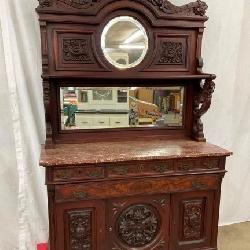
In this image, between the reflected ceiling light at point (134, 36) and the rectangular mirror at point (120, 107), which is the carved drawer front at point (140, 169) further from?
the reflected ceiling light at point (134, 36)

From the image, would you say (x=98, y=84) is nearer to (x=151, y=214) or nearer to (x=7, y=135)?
(x=7, y=135)

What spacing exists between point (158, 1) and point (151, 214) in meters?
1.36

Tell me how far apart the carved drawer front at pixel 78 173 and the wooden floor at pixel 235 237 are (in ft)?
4.12

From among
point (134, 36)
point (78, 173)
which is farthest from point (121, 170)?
point (134, 36)

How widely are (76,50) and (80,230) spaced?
1.10 metres

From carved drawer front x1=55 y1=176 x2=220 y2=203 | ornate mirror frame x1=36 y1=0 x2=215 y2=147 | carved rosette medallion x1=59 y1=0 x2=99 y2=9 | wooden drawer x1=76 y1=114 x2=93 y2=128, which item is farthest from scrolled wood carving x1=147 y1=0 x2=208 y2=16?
carved drawer front x1=55 y1=176 x2=220 y2=203

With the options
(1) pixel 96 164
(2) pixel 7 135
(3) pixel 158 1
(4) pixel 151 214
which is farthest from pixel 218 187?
(2) pixel 7 135

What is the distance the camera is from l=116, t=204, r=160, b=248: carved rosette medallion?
1838 mm

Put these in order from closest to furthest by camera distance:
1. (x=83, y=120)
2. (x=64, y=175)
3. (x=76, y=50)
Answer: (x=64, y=175) → (x=76, y=50) → (x=83, y=120)

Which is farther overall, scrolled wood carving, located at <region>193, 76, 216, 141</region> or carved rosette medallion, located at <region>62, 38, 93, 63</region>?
scrolled wood carving, located at <region>193, 76, 216, 141</region>

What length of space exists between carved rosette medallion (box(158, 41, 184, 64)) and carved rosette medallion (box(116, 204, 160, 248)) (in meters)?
0.98

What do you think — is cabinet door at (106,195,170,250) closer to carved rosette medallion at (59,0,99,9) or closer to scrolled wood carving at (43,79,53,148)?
scrolled wood carving at (43,79,53,148)

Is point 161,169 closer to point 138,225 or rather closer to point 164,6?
point 138,225

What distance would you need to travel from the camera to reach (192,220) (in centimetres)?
194
